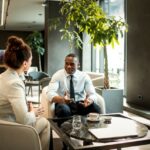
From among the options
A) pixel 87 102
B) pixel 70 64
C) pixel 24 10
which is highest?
pixel 24 10

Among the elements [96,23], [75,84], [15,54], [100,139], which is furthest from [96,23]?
[100,139]

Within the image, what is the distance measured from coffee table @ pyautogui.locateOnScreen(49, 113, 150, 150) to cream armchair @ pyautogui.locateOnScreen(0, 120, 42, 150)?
24 cm

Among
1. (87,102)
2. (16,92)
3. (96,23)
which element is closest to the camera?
(16,92)

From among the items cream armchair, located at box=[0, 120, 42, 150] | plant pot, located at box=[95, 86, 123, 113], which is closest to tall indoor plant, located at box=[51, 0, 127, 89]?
plant pot, located at box=[95, 86, 123, 113]

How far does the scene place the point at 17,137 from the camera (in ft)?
5.16

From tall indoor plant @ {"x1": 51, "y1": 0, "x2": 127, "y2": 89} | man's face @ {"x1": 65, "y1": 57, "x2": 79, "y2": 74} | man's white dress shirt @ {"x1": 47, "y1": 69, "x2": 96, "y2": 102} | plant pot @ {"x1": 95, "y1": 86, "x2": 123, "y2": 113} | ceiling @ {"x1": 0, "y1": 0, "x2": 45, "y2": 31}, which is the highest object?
ceiling @ {"x1": 0, "y1": 0, "x2": 45, "y2": 31}

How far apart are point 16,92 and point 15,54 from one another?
353 millimetres

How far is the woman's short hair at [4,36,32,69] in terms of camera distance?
6.36 feet

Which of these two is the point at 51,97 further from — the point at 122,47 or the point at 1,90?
the point at 122,47

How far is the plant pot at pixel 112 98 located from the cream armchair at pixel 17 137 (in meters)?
2.44

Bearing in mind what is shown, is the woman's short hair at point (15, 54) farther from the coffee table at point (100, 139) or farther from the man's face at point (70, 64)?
the man's face at point (70, 64)

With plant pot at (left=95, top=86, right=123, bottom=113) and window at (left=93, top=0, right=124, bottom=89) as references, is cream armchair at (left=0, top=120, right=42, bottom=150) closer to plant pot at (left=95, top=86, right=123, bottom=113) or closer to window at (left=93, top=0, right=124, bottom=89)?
plant pot at (left=95, top=86, right=123, bottom=113)

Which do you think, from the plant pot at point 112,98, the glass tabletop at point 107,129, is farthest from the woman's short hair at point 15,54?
the plant pot at point 112,98

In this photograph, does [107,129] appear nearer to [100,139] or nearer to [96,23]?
[100,139]
